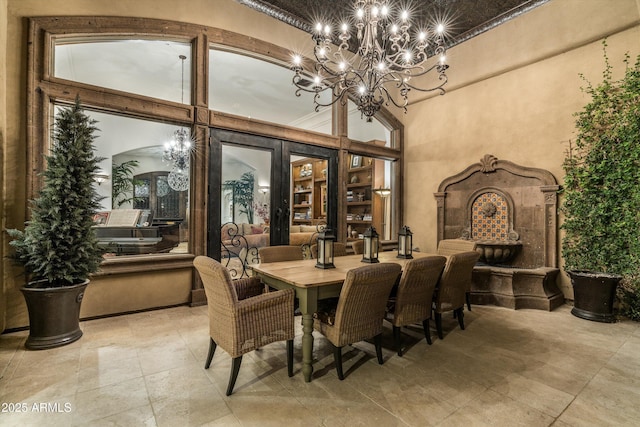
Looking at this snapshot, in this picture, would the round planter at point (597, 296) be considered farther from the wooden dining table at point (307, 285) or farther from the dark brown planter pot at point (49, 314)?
the dark brown planter pot at point (49, 314)

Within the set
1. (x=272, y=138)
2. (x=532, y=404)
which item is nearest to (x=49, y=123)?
(x=272, y=138)

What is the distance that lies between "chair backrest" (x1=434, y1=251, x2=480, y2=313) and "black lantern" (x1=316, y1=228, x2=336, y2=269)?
1078 mm

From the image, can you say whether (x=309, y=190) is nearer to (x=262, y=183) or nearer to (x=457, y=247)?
(x=262, y=183)

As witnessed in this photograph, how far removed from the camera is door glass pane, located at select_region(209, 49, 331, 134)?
4.32 m

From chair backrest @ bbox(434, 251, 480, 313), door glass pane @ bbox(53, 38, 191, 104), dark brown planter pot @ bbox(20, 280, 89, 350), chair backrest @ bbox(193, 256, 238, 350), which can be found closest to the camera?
chair backrest @ bbox(193, 256, 238, 350)

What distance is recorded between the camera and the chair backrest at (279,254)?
10.6 feet

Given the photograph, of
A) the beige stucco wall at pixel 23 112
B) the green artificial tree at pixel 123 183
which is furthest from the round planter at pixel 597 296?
the green artificial tree at pixel 123 183

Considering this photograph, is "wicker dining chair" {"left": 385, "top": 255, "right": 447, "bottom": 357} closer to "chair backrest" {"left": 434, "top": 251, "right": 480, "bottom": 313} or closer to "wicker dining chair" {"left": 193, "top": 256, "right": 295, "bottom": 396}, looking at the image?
"chair backrest" {"left": 434, "top": 251, "right": 480, "bottom": 313}

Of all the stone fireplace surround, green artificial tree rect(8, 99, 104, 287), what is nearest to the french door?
green artificial tree rect(8, 99, 104, 287)

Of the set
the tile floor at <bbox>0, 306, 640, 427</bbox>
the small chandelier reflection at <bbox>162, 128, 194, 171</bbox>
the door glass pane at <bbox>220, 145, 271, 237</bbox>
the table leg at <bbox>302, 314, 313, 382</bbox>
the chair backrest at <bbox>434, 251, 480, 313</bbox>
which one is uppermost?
the small chandelier reflection at <bbox>162, 128, 194, 171</bbox>

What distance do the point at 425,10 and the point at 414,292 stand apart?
429cm

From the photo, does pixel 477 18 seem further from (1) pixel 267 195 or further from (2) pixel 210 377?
(2) pixel 210 377

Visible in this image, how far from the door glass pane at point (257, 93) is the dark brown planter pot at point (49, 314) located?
2.79 meters

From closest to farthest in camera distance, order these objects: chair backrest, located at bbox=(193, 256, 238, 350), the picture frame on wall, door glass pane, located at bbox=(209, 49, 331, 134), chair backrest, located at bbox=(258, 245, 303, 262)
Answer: chair backrest, located at bbox=(193, 256, 238, 350) → chair backrest, located at bbox=(258, 245, 303, 262) → door glass pane, located at bbox=(209, 49, 331, 134) → the picture frame on wall
